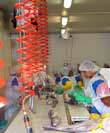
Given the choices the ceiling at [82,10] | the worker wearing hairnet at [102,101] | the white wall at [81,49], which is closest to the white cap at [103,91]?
the worker wearing hairnet at [102,101]

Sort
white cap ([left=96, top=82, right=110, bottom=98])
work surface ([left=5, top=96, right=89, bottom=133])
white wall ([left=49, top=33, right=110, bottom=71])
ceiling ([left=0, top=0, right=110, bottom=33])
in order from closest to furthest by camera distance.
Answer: work surface ([left=5, top=96, right=89, bottom=133]) < white cap ([left=96, top=82, right=110, bottom=98]) < ceiling ([left=0, top=0, right=110, bottom=33]) < white wall ([left=49, top=33, right=110, bottom=71])

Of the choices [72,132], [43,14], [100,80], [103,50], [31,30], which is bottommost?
[72,132]

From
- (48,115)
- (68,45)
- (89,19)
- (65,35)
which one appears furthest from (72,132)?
(68,45)

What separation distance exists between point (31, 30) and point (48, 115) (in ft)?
2.13

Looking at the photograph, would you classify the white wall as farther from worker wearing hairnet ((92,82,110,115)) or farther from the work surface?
worker wearing hairnet ((92,82,110,115))

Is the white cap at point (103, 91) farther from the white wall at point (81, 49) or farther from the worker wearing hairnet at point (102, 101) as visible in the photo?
the white wall at point (81, 49)

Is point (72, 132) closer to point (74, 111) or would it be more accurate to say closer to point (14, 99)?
point (74, 111)

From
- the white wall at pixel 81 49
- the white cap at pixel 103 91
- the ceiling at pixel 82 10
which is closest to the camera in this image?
the white cap at pixel 103 91

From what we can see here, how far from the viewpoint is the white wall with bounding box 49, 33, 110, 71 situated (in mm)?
6961

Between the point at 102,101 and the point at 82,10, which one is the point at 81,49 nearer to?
the point at 82,10

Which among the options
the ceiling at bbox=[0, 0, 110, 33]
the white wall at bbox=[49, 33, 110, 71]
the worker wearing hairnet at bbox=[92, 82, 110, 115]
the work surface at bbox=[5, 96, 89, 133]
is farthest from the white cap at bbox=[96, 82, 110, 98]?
the white wall at bbox=[49, 33, 110, 71]

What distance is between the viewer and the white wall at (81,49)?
6.96m

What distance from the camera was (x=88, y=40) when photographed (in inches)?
275

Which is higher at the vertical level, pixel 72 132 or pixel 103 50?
pixel 103 50
